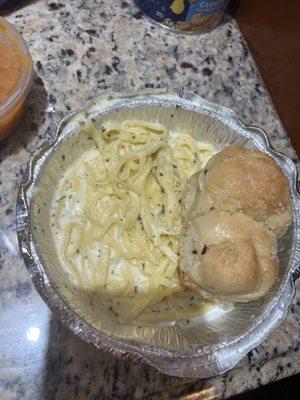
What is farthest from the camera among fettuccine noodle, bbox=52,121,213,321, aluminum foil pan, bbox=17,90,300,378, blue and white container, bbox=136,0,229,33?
blue and white container, bbox=136,0,229,33

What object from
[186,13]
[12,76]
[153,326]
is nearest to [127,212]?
[153,326]

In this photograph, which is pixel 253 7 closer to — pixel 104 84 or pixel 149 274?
pixel 104 84

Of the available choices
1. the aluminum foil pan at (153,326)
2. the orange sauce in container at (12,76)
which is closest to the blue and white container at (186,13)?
the aluminum foil pan at (153,326)

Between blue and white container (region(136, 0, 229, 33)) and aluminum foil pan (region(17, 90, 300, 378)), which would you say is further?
blue and white container (region(136, 0, 229, 33))

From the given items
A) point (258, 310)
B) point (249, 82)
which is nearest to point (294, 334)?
point (258, 310)

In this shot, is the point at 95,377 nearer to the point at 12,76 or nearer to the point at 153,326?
the point at 153,326

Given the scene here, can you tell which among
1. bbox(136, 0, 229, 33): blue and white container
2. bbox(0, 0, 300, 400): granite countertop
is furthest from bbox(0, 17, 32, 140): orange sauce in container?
bbox(136, 0, 229, 33): blue and white container

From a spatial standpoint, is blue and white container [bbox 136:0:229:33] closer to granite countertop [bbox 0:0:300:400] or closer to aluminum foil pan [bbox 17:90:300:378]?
granite countertop [bbox 0:0:300:400]
